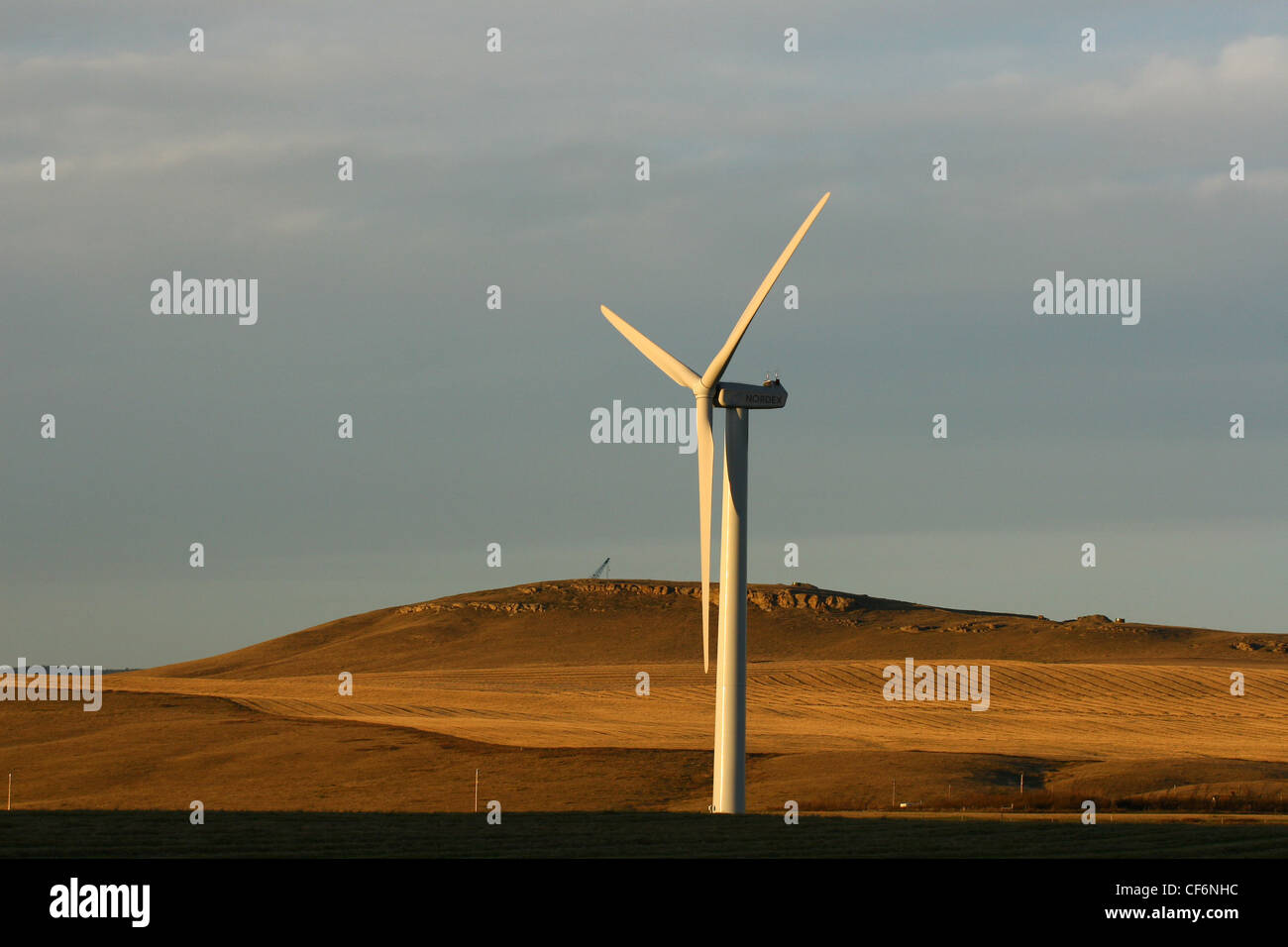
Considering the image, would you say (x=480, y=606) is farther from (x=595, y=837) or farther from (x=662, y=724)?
(x=595, y=837)

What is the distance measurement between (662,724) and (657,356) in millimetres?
41708

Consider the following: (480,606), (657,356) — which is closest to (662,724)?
(657,356)

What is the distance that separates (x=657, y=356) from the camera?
4769 centimetres

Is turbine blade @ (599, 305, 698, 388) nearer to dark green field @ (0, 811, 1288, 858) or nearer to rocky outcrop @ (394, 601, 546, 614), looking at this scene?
dark green field @ (0, 811, 1288, 858)

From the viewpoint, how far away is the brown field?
191 ft

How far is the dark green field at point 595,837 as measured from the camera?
31.0 metres

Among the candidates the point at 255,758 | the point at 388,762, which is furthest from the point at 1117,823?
the point at 255,758

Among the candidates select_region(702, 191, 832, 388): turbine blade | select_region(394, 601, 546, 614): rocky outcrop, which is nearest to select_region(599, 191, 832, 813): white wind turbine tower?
select_region(702, 191, 832, 388): turbine blade

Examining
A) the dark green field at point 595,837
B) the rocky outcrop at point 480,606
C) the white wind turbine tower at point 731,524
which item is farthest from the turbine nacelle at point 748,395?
the rocky outcrop at point 480,606

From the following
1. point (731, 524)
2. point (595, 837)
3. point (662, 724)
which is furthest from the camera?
point (662, 724)

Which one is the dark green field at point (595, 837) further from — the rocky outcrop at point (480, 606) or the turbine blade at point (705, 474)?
the rocky outcrop at point (480, 606)

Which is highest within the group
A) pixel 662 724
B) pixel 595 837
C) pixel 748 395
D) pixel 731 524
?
pixel 748 395
